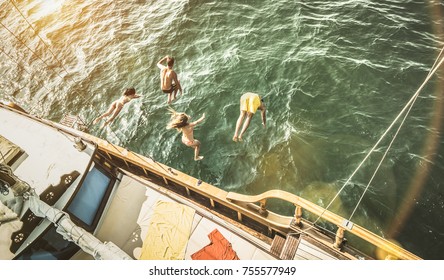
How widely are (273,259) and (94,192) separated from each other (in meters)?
5.13

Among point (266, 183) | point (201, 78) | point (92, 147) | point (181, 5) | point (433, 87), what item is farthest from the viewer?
point (181, 5)

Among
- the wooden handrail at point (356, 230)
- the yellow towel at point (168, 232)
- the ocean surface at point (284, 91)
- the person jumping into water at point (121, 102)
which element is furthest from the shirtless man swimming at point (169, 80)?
the wooden handrail at point (356, 230)

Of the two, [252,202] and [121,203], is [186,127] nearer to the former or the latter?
[121,203]

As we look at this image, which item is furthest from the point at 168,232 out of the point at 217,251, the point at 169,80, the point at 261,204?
the point at 169,80

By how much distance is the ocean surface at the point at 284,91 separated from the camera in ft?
28.9

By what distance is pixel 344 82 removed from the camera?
11.2m

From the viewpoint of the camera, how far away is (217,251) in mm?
6883

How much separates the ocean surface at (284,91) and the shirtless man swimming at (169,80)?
0.51 metres

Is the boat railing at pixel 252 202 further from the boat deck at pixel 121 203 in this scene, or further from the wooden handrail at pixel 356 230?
the boat deck at pixel 121 203

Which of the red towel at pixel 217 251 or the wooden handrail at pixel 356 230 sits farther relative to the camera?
the red towel at pixel 217 251

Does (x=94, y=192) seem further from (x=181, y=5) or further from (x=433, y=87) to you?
(x=181, y=5)

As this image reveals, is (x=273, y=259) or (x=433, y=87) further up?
(x=273, y=259)
